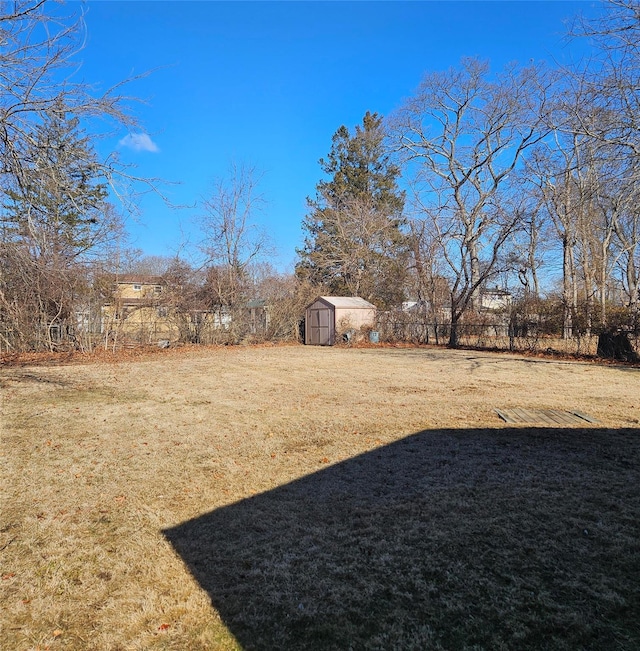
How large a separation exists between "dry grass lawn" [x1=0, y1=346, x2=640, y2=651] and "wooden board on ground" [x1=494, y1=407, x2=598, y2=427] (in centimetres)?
26

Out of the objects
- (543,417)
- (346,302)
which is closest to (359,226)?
(346,302)

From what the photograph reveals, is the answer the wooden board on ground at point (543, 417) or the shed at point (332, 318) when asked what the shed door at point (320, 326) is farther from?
the wooden board on ground at point (543, 417)

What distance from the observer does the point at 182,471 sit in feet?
14.2

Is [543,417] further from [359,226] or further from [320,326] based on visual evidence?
[359,226]

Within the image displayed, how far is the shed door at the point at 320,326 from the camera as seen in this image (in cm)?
2167

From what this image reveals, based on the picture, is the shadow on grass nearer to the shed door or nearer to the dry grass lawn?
the dry grass lawn

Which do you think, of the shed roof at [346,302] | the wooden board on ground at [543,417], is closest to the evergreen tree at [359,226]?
the shed roof at [346,302]

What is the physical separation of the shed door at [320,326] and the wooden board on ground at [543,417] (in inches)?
595

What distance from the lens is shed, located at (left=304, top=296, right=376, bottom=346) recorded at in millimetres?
21438

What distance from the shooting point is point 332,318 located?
21391 mm

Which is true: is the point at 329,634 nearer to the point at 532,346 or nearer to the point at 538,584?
the point at 538,584

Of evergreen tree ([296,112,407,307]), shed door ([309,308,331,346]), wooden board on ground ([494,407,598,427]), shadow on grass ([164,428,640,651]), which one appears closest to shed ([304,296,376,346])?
shed door ([309,308,331,346])

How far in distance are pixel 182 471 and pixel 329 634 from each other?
2.66 meters

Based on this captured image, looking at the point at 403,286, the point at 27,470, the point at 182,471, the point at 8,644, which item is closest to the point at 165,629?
the point at 8,644
